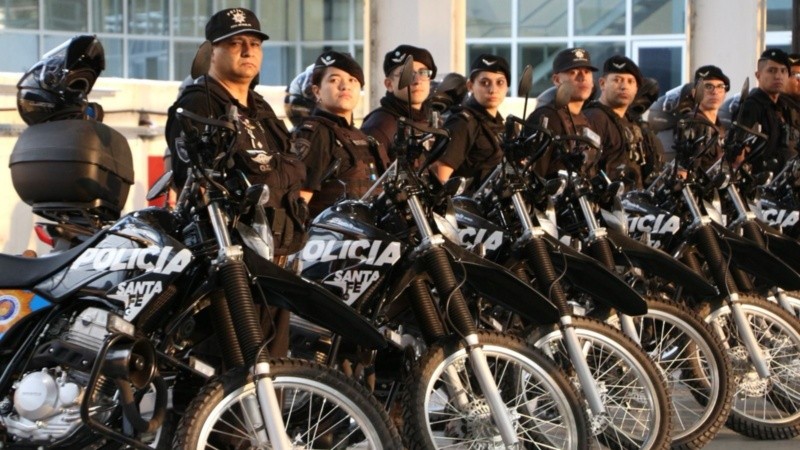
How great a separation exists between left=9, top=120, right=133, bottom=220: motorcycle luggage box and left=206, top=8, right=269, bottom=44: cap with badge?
0.77 meters

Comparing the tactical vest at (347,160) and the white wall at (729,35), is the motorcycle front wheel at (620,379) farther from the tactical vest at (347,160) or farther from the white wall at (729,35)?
the white wall at (729,35)

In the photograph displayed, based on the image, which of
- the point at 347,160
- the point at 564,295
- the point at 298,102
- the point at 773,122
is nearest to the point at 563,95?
the point at 564,295

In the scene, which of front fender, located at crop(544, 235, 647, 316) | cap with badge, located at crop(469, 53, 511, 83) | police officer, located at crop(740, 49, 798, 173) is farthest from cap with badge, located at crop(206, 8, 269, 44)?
police officer, located at crop(740, 49, 798, 173)

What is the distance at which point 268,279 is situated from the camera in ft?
17.0

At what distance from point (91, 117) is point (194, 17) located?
922 inches

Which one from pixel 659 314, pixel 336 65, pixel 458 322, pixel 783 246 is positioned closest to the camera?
pixel 458 322

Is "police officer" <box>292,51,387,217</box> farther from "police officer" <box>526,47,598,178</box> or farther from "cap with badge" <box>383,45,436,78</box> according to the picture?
"cap with badge" <box>383,45,436,78</box>

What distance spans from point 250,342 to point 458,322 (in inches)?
36.6

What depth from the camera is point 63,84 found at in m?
6.60

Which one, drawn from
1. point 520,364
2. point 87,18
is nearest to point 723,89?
point 520,364

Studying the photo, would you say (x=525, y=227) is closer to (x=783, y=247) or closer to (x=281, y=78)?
(x=783, y=247)

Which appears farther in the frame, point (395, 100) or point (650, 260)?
point (395, 100)

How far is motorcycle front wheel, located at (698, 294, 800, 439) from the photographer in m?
7.55

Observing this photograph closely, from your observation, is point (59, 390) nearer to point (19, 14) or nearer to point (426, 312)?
point (426, 312)
